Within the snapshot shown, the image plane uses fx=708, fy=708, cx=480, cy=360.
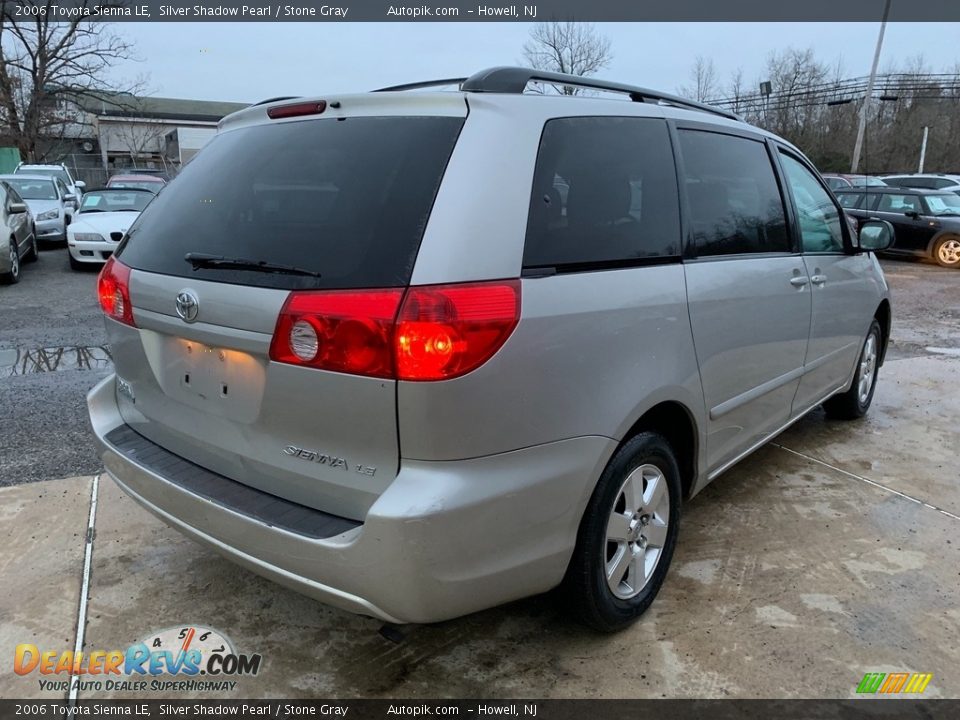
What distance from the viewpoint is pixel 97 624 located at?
8.39ft

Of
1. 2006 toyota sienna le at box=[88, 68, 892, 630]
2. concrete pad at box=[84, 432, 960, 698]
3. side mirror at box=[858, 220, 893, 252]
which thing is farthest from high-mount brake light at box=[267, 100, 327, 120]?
side mirror at box=[858, 220, 893, 252]

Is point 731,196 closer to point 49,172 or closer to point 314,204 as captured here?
point 314,204

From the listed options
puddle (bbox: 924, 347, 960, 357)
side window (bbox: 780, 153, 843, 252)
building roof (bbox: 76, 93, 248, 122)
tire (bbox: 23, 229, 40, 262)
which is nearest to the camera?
side window (bbox: 780, 153, 843, 252)

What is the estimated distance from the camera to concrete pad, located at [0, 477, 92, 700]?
8.05 ft

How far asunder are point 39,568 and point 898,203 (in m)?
16.9

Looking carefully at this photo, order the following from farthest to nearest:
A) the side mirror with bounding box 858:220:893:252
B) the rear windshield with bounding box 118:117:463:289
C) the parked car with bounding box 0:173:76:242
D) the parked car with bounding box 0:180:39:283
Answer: the parked car with bounding box 0:173:76:242 < the parked car with bounding box 0:180:39:283 < the side mirror with bounding box 858:220:893:252 < the rear windshield with bounding box 118:117:463:289

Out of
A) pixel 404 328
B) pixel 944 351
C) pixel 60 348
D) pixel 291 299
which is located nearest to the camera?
pixel 404 328

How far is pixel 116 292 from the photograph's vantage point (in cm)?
250

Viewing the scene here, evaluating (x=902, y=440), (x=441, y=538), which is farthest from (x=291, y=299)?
(x=902, y=440)

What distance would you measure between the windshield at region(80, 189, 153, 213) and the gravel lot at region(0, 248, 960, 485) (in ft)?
3.61

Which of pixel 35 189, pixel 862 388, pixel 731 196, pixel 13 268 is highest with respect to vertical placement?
pixel 731 196

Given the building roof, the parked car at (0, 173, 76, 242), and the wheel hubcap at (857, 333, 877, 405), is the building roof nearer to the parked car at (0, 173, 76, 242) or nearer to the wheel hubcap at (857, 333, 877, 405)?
the parked car at (0, 173, 76, 242)

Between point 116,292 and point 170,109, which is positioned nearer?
point 116,292

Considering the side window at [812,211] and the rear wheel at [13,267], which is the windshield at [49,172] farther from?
the side window at [812,211]
